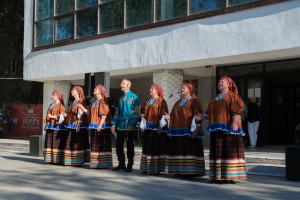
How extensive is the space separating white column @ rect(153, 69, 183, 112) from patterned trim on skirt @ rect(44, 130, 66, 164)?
5.00 m

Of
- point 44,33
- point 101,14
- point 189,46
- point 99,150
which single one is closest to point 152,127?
point 99,150

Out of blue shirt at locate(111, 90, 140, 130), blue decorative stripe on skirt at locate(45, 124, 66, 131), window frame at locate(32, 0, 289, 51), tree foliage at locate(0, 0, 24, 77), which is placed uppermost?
tree foliage at locate(0, 0, 24, 77)

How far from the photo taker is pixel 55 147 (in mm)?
11062

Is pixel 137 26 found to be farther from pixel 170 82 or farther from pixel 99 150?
pixel 99 150

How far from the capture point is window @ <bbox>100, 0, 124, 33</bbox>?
1608cm

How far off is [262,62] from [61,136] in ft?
24.6

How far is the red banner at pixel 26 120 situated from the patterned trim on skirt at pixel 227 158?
58.5 ft

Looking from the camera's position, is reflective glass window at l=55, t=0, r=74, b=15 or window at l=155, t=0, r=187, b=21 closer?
window at l=155, t=0, r=187, b=21

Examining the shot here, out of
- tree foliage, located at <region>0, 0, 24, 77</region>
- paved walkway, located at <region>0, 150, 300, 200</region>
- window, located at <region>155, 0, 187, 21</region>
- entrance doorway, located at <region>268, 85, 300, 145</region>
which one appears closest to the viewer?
paved walkway, located at <region>0, 150, 300, 200</region>

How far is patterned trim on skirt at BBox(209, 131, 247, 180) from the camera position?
7676mm

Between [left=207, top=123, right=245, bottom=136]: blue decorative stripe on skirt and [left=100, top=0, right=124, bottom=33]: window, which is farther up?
[left=100, top=0, right=124, bottom=33]: window

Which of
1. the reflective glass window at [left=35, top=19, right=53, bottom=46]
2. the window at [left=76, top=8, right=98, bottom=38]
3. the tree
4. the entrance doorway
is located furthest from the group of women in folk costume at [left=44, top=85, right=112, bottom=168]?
the tree

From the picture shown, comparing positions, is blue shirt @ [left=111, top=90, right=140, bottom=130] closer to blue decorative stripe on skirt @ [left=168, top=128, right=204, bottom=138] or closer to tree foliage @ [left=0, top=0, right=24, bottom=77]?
blue decorative stripe on skirt @ [left=168, top=128, right=204, bottom=138]

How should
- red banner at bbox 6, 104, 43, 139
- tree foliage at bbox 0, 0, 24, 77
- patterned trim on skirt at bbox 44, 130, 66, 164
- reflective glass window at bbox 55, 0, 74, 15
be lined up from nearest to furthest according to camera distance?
1. patterned trim on skirt at bbox 44, 130, 66, 164
2. reflective glass window at bbox 55, 0, 74, 15
3. red banner at bbox 6, 104, 43, 139
4. tree foliage at bbox 0, 0, 24, 77
